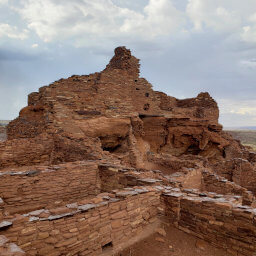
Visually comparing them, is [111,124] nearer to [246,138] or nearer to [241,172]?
[241,172]

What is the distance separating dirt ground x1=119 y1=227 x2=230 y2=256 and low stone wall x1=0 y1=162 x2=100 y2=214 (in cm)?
270

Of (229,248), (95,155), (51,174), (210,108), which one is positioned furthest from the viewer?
(210,108)

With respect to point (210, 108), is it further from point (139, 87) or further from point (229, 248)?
point (229, 248)

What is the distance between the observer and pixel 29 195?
5.03 meters

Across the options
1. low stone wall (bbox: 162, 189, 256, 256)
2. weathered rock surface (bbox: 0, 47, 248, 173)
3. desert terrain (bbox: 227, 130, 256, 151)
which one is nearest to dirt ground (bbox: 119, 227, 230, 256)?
low stone wall (bbox: 162, 189, 256, 256)

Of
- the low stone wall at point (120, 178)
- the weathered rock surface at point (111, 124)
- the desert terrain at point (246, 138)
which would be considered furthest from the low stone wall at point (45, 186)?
the desert terrain at point (246, 138)

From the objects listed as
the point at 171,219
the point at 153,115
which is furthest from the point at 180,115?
the point at 171,219

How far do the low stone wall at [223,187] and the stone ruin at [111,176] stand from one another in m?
0.04

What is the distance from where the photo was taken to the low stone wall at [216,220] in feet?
11.8

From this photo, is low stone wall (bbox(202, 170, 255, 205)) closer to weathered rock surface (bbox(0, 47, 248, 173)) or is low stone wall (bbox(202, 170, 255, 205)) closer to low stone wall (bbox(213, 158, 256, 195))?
weathered rock surface (bbox(0, 47, 248, 173))

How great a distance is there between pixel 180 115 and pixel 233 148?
5.82 metres

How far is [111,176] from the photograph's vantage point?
6.21 metres

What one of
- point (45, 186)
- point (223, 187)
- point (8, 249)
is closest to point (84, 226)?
point (8, 249)

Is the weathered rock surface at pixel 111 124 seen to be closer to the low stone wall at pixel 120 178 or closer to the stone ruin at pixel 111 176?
the stone ruin at pixel 111 176
